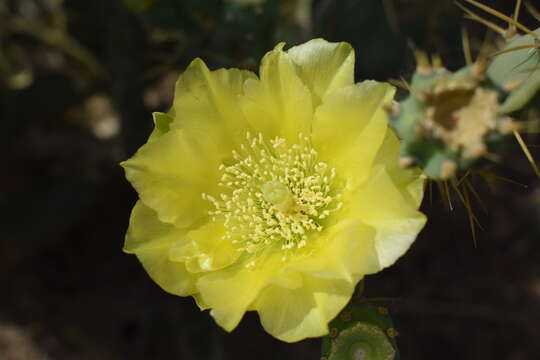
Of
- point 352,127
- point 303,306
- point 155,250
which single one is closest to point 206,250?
point 155,250

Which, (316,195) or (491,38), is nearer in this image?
(316,195)

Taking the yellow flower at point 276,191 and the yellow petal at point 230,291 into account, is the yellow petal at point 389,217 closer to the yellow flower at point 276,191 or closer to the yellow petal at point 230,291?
the yellow flower at point 276,191

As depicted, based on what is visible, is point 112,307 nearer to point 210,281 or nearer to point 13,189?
point 13,189

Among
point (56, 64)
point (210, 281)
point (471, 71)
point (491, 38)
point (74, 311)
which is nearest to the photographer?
point (471, 71)

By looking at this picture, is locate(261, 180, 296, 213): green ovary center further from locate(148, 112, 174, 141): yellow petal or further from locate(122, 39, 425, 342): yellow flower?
locate(148, 112, 174, 141): yellow petal

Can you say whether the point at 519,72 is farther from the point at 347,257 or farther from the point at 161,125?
the point at 161,125

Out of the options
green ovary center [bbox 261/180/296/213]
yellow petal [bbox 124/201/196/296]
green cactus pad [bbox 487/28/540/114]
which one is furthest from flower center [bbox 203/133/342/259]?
green cactus pad [bbox 487/28/540/114]

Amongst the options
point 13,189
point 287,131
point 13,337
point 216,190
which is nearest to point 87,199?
point 13,189
